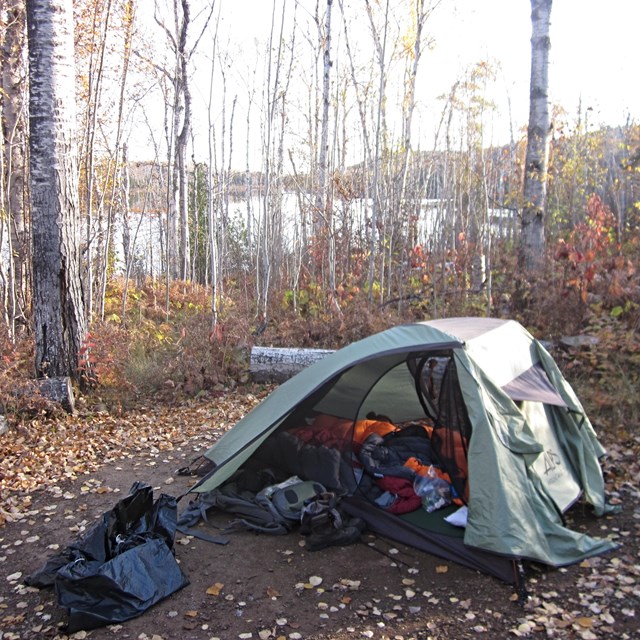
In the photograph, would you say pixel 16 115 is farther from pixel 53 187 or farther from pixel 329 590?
pixel 329 590

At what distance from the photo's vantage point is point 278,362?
7742 mm

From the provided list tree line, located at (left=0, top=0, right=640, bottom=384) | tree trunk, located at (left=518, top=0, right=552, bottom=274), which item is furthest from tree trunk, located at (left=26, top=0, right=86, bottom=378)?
tree trunk, located at (left=518, top=0, right=552, bottom=274)

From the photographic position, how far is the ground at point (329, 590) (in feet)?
10.3

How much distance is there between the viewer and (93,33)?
776 cm

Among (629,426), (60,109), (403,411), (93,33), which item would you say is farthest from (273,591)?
(93,33)

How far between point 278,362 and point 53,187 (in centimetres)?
322

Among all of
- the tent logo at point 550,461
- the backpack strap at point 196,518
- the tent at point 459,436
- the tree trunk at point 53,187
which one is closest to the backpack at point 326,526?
the tent at point 459,436

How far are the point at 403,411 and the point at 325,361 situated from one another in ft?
4.23

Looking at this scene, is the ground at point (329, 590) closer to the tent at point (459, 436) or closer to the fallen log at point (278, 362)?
the tent at point (459, 436)

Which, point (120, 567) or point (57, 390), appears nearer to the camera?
point (120, 567)

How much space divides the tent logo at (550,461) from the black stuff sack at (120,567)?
245 cm

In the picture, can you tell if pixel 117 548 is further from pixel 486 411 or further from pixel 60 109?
pixel 60 109

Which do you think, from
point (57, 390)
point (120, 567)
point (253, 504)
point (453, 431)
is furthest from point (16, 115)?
point (453, 431)

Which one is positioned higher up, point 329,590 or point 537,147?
point 537,147
